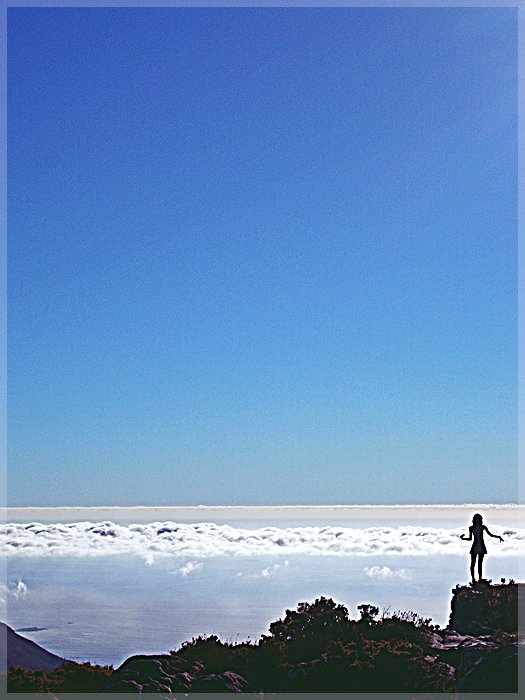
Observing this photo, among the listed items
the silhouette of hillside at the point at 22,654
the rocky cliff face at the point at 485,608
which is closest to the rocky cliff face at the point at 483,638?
the rocky cliff face at the point at 485,608

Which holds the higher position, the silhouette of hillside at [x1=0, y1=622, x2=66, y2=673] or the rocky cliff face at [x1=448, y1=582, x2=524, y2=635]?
the rocky cliff face at [x1=448, y1=582, x2=524, y2=635]

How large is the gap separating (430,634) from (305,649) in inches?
130

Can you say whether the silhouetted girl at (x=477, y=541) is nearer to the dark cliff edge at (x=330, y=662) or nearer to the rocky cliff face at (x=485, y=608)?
the rocky cliff face at (x=485, y=608)

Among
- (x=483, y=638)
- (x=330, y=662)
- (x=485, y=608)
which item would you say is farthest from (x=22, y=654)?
(x=485, y=608)

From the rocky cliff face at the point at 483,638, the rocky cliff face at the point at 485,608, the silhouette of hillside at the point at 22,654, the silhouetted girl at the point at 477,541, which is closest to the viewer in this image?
the rocky cliff face at the point at 483,638

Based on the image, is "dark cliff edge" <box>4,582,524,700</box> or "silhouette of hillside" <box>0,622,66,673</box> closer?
"dark cliff edge" <box>4,582,524,700</box>

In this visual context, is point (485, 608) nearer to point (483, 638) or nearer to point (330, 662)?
point (483, 638)

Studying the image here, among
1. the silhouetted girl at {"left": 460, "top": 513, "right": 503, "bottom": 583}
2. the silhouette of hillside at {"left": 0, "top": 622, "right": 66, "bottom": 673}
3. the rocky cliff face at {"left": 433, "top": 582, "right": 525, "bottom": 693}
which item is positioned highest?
the silhouetted girl at {"left": 460, "top": 513, "right": 503, "bottom": 583}

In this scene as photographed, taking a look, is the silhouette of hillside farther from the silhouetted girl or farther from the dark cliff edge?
the silhouetted girl

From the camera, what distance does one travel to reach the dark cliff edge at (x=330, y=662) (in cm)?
1819

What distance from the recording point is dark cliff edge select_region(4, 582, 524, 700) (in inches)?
716

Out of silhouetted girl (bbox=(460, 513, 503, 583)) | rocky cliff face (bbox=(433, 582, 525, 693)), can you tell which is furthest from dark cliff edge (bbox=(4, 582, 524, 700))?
silhouetted girl (bbox=(460, 513, 503, 583))

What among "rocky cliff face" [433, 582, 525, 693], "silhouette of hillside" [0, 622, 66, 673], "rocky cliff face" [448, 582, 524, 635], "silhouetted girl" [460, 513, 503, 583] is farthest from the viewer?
"silhouetted girl" [460, 513, 503, 583]

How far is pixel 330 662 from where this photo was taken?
63.1ft
